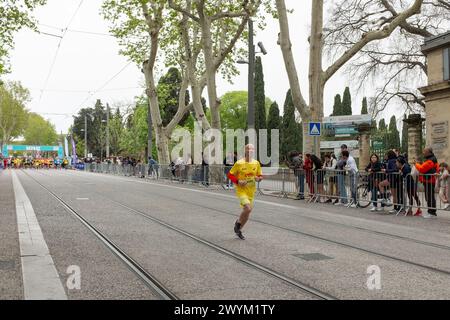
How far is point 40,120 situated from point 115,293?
14705 centimetres

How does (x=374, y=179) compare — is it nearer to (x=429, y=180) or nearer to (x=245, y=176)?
(x=429, y=180)

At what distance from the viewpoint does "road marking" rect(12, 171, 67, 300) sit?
5141mm

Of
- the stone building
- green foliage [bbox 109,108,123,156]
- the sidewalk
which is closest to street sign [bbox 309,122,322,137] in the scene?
the stone building

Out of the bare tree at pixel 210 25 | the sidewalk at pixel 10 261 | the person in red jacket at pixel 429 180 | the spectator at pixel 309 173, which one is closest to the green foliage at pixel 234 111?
the bare tree at pixel 210 25

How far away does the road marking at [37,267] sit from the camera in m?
5.14

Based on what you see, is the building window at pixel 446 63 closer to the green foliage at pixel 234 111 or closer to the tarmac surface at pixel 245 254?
the tarmac surface at pixel 245 254

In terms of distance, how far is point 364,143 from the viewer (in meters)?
28.0

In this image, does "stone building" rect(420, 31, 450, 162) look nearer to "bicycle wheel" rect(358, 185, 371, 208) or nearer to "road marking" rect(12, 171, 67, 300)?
"bicycle wheel" rect(358, 185, 371, 208)

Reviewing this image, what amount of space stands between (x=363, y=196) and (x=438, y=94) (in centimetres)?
876

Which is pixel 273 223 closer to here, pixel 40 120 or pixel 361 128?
pixel 361 128

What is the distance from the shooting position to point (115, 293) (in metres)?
5.22

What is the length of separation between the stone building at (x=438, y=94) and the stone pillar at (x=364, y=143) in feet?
17.2
